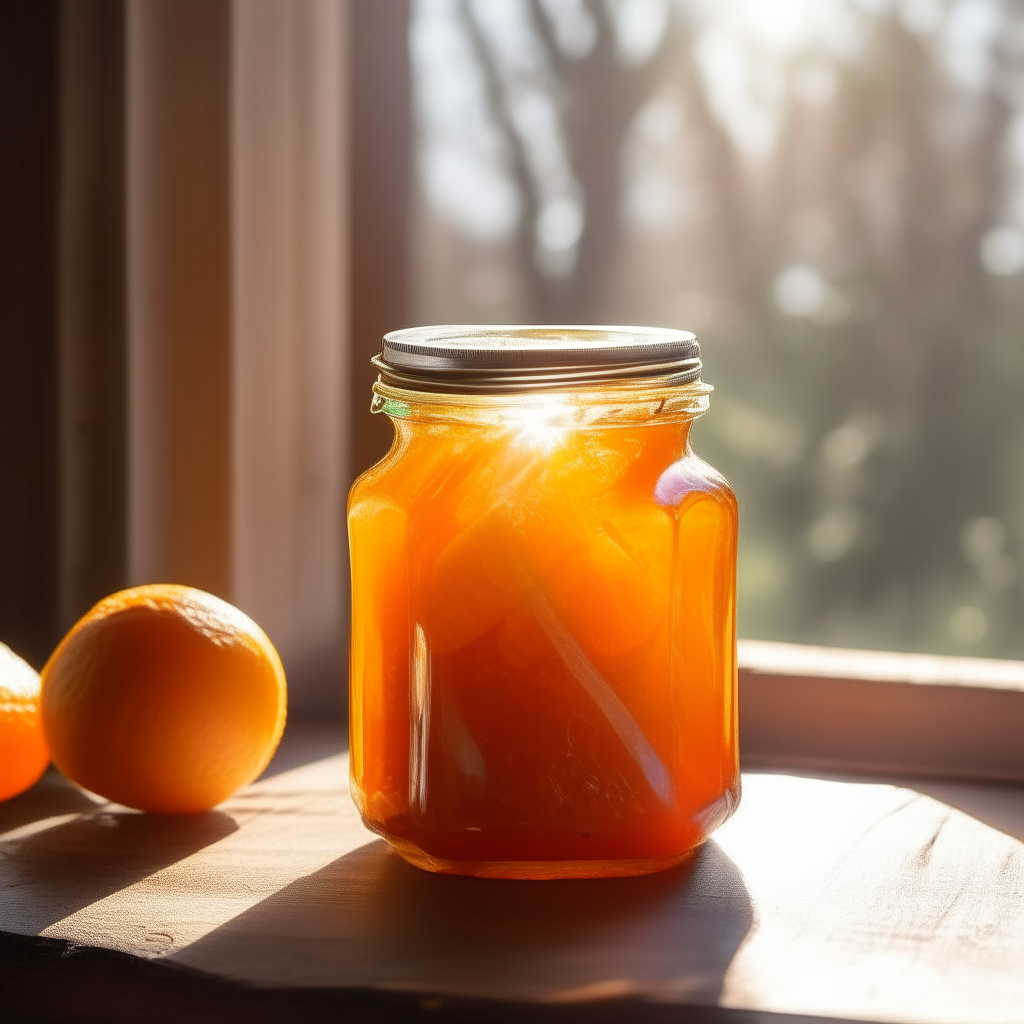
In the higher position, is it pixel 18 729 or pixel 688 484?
pixel 688 484

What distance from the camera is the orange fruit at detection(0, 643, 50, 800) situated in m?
0.92

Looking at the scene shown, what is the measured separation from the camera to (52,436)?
3.53 feet

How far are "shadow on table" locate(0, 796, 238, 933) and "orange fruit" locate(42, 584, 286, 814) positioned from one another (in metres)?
0.02

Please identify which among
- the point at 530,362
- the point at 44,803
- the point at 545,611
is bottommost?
the point at 44,803

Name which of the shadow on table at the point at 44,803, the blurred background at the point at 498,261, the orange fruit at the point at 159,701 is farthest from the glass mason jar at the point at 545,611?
the blurred background at the point at 498,261

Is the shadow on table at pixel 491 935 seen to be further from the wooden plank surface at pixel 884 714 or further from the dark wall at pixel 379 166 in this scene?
the dark wall at pixel 379 166

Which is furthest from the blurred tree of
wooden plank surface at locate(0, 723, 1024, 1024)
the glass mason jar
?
the glass mason jar

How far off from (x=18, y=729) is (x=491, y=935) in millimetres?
367

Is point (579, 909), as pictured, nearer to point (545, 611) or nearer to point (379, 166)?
point (545, 611)

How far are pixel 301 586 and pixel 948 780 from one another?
0.53 meters

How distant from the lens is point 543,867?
0.77 m

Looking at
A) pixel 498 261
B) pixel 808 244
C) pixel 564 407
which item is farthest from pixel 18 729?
pixel 808 244

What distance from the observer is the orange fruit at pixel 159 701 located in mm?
863

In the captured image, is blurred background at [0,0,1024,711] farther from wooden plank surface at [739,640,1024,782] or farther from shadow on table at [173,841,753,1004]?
shadow on table at [173,841,753,1004]
